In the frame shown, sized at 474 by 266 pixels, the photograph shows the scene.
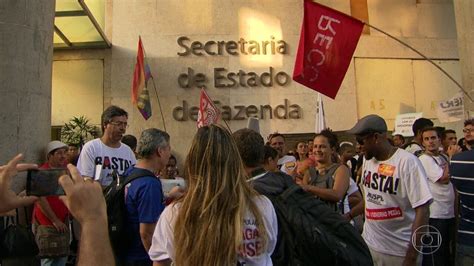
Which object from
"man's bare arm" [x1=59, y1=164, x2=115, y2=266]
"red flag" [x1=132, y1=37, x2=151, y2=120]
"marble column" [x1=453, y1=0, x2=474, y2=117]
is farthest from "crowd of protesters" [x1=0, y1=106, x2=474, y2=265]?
"marble column" [x1=453, y1=0, x2=474, y2=117]

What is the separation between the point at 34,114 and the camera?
4.96 metres

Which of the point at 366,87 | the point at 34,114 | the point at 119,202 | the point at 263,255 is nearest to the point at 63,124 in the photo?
the point at 34,114

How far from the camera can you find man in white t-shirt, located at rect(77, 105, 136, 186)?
187 inches

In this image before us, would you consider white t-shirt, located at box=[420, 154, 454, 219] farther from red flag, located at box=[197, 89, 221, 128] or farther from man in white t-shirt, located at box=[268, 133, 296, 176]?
red flag, located at box=[197, 89, 221, 128]

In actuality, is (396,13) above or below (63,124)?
above

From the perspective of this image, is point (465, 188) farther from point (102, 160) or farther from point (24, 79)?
point (24, 79)

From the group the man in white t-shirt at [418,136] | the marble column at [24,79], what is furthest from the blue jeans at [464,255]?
the marble column at [24,79]

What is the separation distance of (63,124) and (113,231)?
32.0 feet

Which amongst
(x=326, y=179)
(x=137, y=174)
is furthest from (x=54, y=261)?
(x=326, y=179)

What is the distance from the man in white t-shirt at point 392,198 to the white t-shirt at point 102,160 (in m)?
2.58

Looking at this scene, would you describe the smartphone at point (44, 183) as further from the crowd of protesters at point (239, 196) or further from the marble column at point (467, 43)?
the marble column at point (467, 43)

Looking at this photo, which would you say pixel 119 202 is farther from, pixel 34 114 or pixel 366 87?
pixel 366 87

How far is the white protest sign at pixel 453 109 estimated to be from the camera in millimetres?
10562

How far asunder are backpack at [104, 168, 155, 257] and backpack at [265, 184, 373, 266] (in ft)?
4.50
